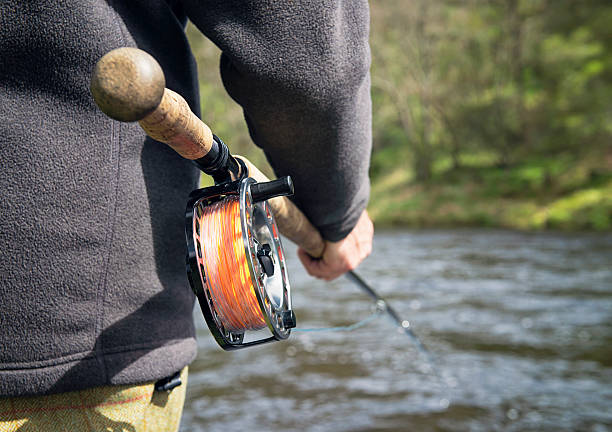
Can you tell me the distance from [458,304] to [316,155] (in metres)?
6.07

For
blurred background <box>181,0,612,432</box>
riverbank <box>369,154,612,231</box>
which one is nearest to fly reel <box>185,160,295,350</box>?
blurred background <box>181,0,612,432</box>

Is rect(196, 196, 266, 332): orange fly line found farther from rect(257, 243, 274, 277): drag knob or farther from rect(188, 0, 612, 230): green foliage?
rect(188, 0, 612, 230): green foliage

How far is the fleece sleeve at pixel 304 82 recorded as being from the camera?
111 cm

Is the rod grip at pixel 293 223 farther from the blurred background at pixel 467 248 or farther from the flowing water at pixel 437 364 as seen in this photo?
the flowing water at pixel 437 364

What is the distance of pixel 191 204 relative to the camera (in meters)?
1.13

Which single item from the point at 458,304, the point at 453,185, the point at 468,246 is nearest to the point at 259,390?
the point at 458,304

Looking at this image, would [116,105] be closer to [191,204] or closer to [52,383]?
[191,204]

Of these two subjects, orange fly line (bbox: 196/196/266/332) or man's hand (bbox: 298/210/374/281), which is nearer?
orange fly line (bbox: 196/196/266/332)

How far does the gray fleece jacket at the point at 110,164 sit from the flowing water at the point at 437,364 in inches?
116

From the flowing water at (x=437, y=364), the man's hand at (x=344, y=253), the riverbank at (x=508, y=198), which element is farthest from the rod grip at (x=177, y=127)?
the riverbank at (x=508, y=198)

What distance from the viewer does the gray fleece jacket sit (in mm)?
1015

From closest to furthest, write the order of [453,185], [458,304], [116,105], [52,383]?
[116,105]
[52,383]
[458,304]
[453,185]

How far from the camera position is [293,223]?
1.55m

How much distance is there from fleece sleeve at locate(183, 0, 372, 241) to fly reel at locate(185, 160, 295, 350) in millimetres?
174
